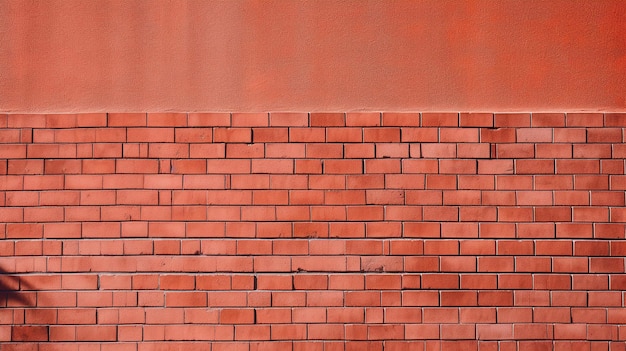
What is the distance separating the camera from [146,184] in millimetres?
3135

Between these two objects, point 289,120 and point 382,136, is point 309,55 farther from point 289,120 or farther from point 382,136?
point 382,136

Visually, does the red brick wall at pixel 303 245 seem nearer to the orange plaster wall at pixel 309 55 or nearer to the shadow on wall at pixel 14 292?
the shadow on wall at pixel 14 292

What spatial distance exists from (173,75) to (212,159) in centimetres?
50

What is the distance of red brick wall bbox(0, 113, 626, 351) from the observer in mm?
3119

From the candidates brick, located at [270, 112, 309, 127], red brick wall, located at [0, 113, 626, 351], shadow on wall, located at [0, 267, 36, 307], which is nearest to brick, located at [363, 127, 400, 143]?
red brick wall, located at [0, 113, 626, 351]

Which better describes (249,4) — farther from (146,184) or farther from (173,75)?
(146,184)

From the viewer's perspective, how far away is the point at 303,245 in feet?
10.3

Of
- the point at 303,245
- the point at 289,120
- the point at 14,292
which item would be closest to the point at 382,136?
the point at 289,120

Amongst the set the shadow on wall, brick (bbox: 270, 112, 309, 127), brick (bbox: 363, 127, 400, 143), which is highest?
brick (bbox: 270, 112, 309, 127)

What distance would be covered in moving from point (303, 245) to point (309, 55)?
102 cm

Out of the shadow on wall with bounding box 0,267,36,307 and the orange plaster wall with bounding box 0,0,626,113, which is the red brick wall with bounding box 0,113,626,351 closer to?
the shadow on wall with bounding box 0,267,36,307

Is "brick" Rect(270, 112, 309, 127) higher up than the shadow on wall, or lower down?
higher up

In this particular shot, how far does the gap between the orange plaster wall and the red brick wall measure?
8.5 inches

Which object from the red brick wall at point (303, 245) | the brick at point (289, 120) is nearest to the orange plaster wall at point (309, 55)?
the brick at point (289, 120)
